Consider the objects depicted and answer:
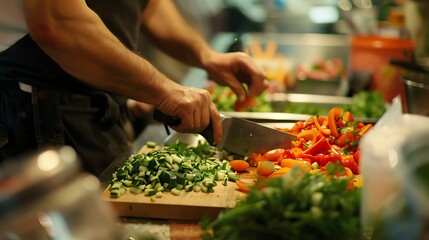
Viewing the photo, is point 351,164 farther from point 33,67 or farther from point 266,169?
point 33,67

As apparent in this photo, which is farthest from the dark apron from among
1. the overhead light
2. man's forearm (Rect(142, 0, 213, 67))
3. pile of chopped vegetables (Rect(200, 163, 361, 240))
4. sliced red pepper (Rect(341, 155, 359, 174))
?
the overhead light

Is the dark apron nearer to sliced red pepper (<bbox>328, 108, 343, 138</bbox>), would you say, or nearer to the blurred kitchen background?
sliced red pepper (<bbox>328, 108, 343, 138</bbox>)

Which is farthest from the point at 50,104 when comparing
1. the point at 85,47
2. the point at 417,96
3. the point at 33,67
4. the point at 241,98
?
the point at 417,96

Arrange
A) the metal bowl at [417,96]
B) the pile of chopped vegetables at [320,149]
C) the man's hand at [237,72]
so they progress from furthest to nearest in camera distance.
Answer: the man's hand at [237,72], the metal bowl at [417,96], the pile of chopped vegetables at [320,149]

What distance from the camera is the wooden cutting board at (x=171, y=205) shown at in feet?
5.98

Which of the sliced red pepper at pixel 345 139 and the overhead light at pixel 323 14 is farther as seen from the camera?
the overhead light at pixel 323 14

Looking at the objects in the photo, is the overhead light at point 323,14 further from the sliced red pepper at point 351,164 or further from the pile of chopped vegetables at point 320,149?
the sliced red pepper at point 351,164

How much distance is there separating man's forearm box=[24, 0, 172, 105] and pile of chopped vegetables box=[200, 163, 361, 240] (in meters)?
0.89

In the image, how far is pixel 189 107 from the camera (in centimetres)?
217

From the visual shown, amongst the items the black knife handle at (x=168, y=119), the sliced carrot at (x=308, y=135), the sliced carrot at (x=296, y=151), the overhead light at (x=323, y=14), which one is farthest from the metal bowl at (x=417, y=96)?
the overhead light at (x=323, y=14)

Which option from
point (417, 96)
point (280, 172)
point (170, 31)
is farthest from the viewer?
point (170, 31)

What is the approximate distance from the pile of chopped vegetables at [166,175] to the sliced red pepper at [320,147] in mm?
304

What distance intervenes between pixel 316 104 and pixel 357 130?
5.52 feet

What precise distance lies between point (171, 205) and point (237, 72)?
1.27 metres
